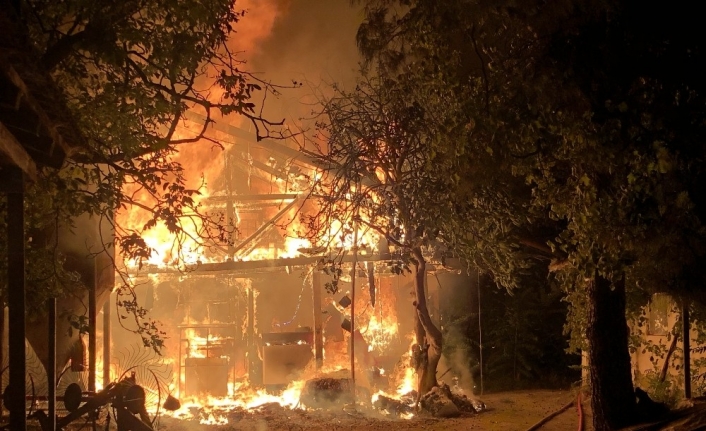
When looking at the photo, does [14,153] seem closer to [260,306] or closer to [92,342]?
[92,342]

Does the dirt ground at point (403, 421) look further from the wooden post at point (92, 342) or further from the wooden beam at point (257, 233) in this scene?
the wooden beam at point (257, 233)

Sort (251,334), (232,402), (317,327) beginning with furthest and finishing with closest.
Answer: (251,334)
(317,327)
(232,402)

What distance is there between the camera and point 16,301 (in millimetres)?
5418

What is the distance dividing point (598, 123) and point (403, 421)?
9173mm

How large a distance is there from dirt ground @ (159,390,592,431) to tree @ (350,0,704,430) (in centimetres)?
420

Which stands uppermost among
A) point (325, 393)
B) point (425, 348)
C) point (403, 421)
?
point (425, 348)

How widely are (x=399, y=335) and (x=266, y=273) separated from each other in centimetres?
564

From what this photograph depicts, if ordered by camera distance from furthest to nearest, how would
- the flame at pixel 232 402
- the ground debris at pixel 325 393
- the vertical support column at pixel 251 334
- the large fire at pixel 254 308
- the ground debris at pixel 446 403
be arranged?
the vertical support column at pixel 251 334, the large fire at pixel 254 308, the ground debris at pixel 325 393, the flame at pixel 232 402, the ground debris at pixel 446 403

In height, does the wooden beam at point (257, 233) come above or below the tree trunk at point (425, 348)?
above

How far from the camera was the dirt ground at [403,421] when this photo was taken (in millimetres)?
12758

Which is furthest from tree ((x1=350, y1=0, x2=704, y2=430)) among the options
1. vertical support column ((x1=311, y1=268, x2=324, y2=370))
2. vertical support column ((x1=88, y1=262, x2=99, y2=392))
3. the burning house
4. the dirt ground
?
vertical support column ((x1=311, y1=268, x2=324, y2=370))

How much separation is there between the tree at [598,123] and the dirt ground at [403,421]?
420cm

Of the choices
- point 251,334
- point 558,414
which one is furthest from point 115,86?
point 251,334

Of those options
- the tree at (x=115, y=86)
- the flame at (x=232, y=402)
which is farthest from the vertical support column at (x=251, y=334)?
the tree at (x=115, y=86)
